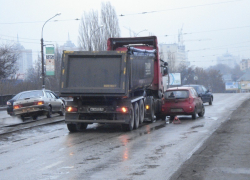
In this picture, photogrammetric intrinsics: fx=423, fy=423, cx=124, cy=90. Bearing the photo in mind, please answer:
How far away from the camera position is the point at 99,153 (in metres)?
10.0

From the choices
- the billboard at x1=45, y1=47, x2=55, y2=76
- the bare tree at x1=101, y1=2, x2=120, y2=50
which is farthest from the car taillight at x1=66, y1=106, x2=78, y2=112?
the bare tree at x1=101, y1=2, x2=120, y2=50

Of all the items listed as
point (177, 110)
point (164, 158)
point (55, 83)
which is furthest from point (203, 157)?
point (55, 83)

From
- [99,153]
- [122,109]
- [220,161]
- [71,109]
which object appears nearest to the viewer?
[220,161]

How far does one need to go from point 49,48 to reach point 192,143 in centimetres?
2441

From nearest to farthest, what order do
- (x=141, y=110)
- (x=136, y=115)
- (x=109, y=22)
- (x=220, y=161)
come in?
(x=220, y=161) → (x=136, y=115) → (x=141, y=110) → (x=109, y=22)

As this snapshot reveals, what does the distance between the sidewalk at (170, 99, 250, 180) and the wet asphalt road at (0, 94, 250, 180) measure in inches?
9.4

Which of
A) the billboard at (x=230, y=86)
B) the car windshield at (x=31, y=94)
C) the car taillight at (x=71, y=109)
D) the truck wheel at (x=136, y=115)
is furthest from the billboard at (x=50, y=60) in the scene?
the billboard at (x=230, y=86)

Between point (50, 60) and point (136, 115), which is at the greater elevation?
point (50, 60)

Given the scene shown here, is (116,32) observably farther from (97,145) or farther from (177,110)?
(97,145)

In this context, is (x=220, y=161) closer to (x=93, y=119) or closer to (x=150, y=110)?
(x=93, y=119)

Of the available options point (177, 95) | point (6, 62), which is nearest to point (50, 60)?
point (6, 62)

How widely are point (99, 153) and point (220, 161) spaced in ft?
9.54

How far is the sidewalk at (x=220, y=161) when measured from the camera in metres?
7.29

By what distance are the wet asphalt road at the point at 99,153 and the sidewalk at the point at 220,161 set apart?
0.24m
